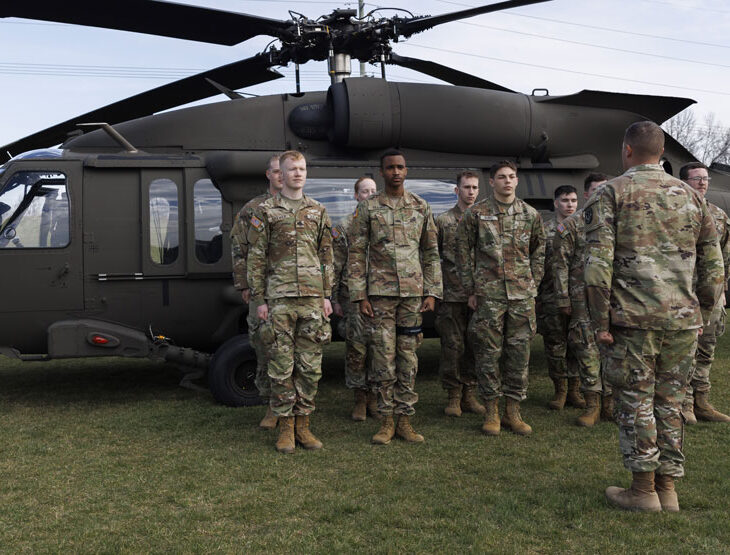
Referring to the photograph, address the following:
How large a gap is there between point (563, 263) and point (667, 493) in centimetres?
228

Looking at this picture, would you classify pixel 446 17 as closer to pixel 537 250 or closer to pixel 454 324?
pixel 537 250

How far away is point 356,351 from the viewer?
5301mm

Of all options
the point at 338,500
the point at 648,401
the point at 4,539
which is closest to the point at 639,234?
the point at 648,401

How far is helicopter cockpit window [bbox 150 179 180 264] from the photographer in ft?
19.5

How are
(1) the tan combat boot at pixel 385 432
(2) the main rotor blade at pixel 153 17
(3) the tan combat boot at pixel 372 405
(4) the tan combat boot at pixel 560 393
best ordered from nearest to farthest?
(1) the tan combat boot at pixel 385 432 < (2) the main rotor blade at pixel 153 17 < (3) the tan combat boot at pixel 372 405 < (4) the tan combat boot at pixel 560 393

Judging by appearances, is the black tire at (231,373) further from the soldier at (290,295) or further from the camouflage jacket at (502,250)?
the camouflage jacket at (502,250)

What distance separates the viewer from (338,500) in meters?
3.52

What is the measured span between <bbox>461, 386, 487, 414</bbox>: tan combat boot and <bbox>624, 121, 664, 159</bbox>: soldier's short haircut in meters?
2.68

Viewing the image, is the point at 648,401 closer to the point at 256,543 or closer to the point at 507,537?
the point at 507,537

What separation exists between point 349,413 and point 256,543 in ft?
8.34

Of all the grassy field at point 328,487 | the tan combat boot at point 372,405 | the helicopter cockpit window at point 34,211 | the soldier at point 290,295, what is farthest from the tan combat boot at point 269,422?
the helicopter cockpit window at point 34,211

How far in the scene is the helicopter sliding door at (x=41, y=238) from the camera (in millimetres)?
5598

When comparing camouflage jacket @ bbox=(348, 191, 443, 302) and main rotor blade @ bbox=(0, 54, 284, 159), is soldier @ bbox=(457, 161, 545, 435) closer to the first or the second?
camouflage jacket @ bbox=(348, 191, 443, 302)

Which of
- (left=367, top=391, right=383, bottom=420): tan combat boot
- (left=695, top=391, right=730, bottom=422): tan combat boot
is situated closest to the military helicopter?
(left=367, top=391, right=383, bottom=420): tan combat boot
